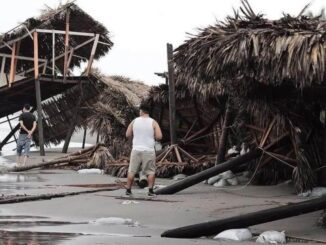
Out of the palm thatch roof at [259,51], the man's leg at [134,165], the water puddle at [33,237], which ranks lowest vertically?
the water puddle at [33,237]

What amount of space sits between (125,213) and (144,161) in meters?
2.46

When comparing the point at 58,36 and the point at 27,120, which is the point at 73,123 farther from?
the point at 27,120

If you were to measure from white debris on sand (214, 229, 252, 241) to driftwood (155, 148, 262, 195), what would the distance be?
4.26 metres

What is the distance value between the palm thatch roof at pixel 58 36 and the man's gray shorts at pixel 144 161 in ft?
41.7

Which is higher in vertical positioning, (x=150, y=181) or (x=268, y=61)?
(x=268, y=61)

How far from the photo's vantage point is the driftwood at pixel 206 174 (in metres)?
11.3

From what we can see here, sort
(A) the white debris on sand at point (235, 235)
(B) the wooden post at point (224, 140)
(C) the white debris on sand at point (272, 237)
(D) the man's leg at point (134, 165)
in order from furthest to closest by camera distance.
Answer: (B) the wooden post at point (224, 140)
(D) the man's leg at point (134, 165)
(A) the white debris on sand at point (235, 235)
(C) the white debris on sand at point (272, 237)

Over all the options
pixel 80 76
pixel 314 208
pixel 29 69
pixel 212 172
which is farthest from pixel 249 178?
pixel 29 69

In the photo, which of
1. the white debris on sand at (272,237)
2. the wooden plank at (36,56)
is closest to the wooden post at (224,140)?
the white debris on sand at (272,237)

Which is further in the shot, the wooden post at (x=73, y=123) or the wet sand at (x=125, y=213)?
the wooden post at (x=73, y=123)

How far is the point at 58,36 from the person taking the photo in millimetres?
25250

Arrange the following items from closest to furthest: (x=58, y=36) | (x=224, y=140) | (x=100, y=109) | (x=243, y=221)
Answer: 1. (x=243, y=221)
2. (x=224, y=140)
3. (x=100, y=109)
4. (x=58, y=36)

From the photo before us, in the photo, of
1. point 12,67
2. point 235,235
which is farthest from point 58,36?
point 235,235

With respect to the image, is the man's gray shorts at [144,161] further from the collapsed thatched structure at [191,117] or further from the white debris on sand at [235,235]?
the white debris on sand at [235,235]
